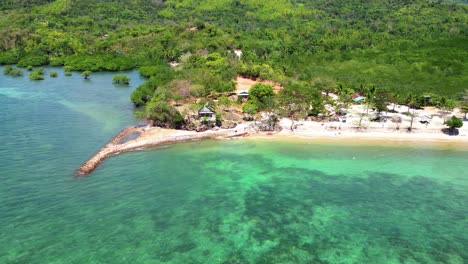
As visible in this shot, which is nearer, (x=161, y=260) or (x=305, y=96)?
(x=161, y=260)

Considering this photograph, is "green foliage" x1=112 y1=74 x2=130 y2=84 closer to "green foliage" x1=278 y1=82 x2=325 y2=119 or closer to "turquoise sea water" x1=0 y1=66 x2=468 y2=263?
"turquoise sea water" x1=0 y1=66 x2=468 y2=263

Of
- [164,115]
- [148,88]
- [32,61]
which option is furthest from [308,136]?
[32,61]

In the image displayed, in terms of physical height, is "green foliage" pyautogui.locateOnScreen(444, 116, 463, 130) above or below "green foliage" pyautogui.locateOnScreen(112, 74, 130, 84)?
below

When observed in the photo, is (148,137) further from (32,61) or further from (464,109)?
(32,61)

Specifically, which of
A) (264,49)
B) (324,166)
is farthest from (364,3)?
(324,166)

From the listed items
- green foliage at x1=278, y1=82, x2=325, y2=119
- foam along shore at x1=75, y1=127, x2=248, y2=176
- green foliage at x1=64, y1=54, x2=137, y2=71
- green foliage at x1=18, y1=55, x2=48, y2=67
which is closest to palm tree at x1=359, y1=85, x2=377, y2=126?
green foliage at x1=278, y1=82, x2=325, y2=119

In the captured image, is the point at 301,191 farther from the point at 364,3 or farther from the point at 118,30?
the point at 364,3
